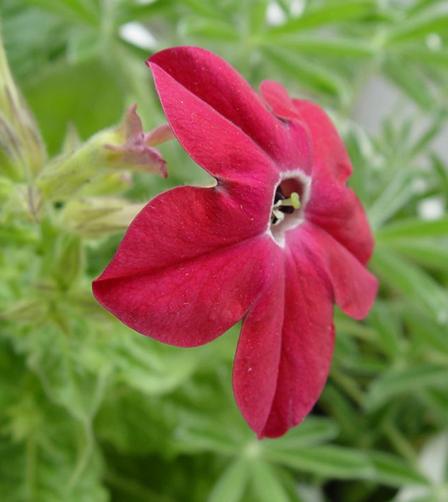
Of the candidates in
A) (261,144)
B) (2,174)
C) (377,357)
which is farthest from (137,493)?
(261,144)

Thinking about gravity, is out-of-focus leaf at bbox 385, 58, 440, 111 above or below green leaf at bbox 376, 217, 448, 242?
above

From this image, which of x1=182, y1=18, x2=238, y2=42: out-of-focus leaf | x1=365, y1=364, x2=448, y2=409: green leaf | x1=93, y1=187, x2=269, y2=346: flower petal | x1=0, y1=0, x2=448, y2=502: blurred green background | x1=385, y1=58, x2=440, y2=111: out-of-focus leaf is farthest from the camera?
x1=385, y1=58, x2=440, y2=111: out-of-focus leaf

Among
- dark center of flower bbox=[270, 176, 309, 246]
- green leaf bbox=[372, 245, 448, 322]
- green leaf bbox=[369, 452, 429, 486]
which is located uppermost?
dark center of flower bbox=[270, 176, 309, 246]

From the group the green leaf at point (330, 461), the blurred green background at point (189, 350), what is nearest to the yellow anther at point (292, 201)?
the blurred green background at point (189, 350)

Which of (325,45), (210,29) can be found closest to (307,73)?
(325,45)

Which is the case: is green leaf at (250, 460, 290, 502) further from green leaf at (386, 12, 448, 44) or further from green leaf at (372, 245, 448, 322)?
green leaf at (386, 12, 448, 44)

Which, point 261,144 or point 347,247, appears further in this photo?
point 347,247

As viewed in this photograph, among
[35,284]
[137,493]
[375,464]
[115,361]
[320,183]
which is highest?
[320,183]

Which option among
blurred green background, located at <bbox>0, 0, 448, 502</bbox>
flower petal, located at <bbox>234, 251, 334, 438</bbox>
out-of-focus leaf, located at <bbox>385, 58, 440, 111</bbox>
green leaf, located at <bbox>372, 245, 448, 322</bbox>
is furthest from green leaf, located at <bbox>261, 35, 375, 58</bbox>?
flower petal, located at <bbox>234, 251, 334, 438</bbox>

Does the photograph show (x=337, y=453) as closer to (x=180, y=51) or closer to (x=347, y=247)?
(x=347, y=247)
